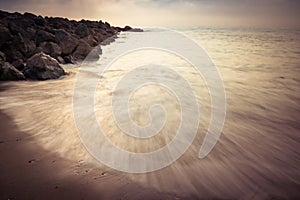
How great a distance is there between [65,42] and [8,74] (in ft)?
22.0

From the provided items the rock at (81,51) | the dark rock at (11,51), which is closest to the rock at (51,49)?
the rock at (81,51)

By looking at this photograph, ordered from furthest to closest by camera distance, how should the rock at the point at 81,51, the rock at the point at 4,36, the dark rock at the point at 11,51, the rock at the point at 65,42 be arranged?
1. the rock at the point at 81,51
2. the rock at the point at 65,42
3. the rock at the point at 4,36
4. the dark rock at the point at 11,51

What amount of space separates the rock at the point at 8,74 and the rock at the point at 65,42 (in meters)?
5.96

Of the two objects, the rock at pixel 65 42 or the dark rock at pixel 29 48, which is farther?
the rock at pixel 65 42

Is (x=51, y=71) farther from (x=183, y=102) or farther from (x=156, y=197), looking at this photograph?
(x=156, y=197)

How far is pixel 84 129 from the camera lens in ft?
15.5

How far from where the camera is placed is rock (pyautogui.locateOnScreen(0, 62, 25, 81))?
836cm

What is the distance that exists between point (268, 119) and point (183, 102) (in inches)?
93.4

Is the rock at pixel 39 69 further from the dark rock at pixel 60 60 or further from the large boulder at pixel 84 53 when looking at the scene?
the large boulder at pixel 84 53

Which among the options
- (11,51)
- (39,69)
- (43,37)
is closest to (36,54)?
(39,69)

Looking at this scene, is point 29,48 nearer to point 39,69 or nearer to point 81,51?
point 81,51

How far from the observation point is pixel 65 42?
47.8 ft

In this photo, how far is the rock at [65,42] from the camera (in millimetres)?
14396

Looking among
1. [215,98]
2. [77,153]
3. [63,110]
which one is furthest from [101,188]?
[215,98]
